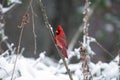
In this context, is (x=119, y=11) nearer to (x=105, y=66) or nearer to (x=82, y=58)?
(x=105, y=66)

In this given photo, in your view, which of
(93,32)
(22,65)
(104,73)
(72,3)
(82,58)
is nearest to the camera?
(82,58)

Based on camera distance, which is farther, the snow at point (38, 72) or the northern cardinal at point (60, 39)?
the snow at point (38, 72)

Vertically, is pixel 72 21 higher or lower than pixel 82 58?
higher

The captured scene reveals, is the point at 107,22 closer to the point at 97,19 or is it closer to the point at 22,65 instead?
the point at 97,19

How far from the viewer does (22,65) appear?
3.45 metres

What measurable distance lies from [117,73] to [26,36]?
8.35 meters

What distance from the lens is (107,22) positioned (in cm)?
1076

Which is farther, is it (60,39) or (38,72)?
(38,72)

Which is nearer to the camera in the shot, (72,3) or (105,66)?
(105,66)

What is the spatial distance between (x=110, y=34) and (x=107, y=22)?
1.38 m

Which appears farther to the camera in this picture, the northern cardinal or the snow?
the snow

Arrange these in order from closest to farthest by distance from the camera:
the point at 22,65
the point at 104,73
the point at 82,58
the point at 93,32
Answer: the point at 82,58 → the point at 22,65 → the point at 104,73 → the point at 93,32

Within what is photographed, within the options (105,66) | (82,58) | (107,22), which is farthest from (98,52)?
(82,58)

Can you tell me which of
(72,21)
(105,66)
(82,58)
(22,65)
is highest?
(72,21)
